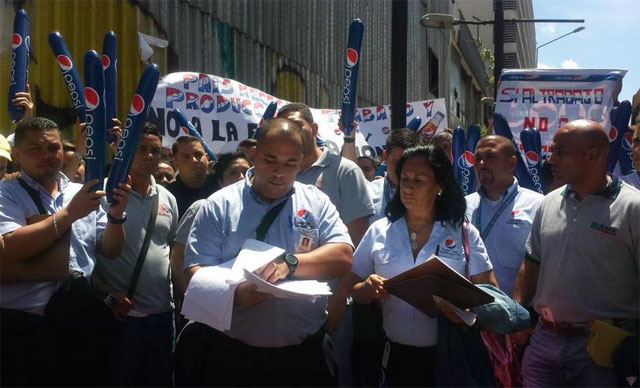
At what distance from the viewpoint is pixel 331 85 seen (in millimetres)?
16141

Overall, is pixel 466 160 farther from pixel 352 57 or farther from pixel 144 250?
pixel 144 250

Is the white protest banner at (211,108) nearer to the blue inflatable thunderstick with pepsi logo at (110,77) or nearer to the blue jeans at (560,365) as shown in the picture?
the blue inflatable thunderstick with pepsi logo at (110,77)

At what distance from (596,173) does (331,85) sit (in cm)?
1221

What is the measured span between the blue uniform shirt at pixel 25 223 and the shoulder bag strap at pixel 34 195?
0.6 inches

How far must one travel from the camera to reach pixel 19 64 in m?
4.89

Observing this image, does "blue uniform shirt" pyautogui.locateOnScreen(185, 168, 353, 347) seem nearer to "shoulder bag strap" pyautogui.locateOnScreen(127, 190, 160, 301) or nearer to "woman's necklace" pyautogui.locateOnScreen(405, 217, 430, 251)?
"woman's necklace" pyautogui.locateOnScreen(405, 217, 430, 251)

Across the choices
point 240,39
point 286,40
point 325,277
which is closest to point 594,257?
point 325,277

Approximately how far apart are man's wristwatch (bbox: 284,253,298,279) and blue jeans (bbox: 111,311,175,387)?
172 cm

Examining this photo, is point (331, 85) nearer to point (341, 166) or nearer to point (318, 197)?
point (341, 166)

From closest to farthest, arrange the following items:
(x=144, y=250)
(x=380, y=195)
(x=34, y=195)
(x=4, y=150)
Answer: (x=34, y=195)
(x=4, y=150)
(x=144, y=250)
(x=380, y=195)

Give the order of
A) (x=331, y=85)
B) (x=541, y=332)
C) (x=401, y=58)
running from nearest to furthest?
(x=541, y=332)
(x=401, y=58)
(x=331, y=85)

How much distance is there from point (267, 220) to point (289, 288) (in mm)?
448

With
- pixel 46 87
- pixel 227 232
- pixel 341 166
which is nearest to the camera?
pixel 227 232

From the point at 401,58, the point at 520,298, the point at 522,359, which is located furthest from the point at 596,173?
the point at 401,58
